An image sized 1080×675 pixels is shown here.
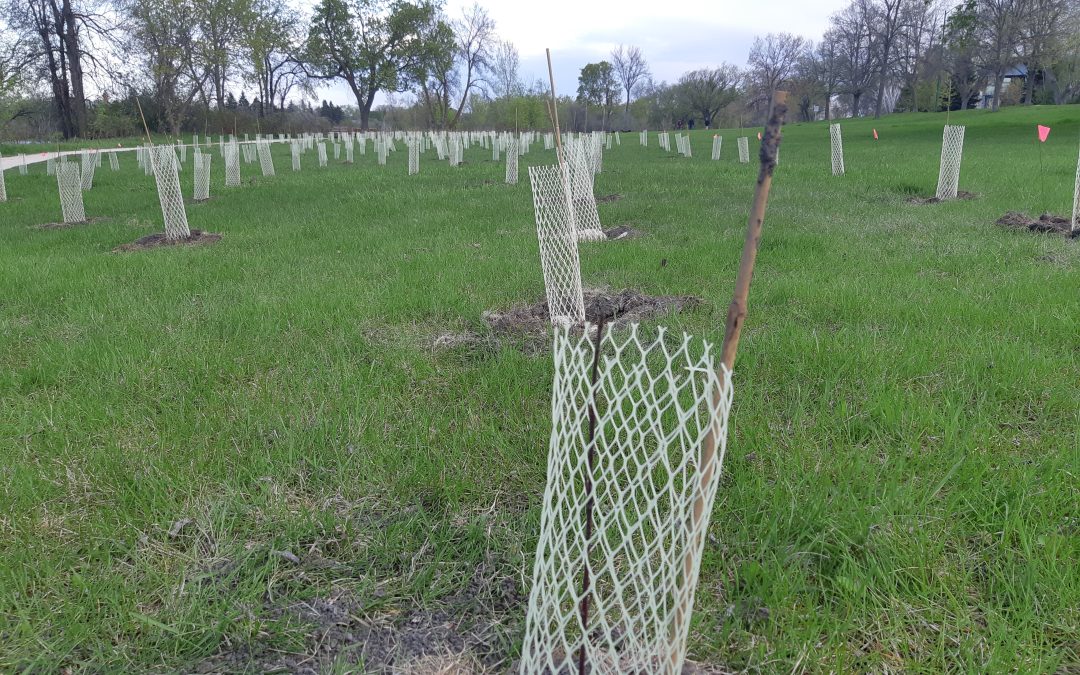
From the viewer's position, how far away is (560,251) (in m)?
4.59

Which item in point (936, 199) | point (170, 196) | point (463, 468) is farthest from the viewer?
point (936, 199)

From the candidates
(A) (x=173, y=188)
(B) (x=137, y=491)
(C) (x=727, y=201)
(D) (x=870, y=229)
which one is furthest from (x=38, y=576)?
(C) (x=727, y=201)

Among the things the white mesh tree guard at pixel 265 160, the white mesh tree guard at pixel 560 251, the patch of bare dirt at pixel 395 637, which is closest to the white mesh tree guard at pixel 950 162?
the white mesh tree guard at pixel 560 251

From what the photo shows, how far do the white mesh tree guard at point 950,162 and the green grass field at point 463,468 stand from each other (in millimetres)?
3853

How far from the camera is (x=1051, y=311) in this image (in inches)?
161

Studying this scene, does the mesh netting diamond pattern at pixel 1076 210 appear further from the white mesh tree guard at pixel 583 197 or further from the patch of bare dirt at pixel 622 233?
the white mesh tree guard at pixel 583 197

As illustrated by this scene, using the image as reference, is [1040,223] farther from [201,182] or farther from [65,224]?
[201,182]

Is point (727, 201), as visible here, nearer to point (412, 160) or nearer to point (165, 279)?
point (165, 279)

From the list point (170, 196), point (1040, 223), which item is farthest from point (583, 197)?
point (170, 196)

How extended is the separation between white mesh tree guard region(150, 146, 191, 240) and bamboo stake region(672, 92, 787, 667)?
27.8ft

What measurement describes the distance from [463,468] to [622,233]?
551 centimetres

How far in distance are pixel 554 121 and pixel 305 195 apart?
9.97 metres

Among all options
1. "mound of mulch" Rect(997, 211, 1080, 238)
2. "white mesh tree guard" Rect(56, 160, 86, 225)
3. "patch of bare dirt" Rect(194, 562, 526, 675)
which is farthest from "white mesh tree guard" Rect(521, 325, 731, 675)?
"white mesh tree guard" Rect(56, 160, 86, 225)

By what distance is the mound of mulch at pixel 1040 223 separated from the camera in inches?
262
